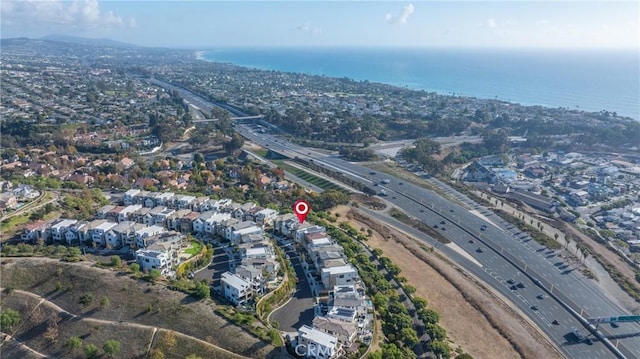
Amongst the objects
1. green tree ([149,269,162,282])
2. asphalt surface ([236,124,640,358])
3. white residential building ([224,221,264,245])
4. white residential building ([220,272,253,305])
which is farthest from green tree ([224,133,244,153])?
white residential building ([220,272,253,305])

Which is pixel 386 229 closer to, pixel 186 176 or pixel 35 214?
pixel 186 176

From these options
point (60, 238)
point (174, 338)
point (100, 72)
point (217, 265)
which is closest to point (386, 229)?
point (217, 265)

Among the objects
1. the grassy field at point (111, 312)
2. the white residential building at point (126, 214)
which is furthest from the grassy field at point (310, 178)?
the grassy field at point (111, 312)

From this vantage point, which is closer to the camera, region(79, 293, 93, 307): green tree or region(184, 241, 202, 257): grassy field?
region(79, 293, 93, 307): green tree

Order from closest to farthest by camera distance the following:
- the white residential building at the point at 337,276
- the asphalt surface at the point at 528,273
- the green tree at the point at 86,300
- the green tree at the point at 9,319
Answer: the green tree at the point at 9,319 < the green tree at the point at 86,300 < the asphalt surface at the point at 528,273 < the white residential building at the point at 337,276

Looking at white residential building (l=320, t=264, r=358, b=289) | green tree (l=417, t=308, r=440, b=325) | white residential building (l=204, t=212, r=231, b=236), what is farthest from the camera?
white residential building (l=204, t=212, r=231, b=236)

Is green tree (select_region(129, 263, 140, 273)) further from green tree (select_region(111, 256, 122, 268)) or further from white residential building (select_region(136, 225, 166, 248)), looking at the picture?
white residential building (select_region(136, 225, 166, 248))

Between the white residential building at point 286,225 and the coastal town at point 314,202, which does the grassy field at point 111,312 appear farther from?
the white residential building at point 286,225
